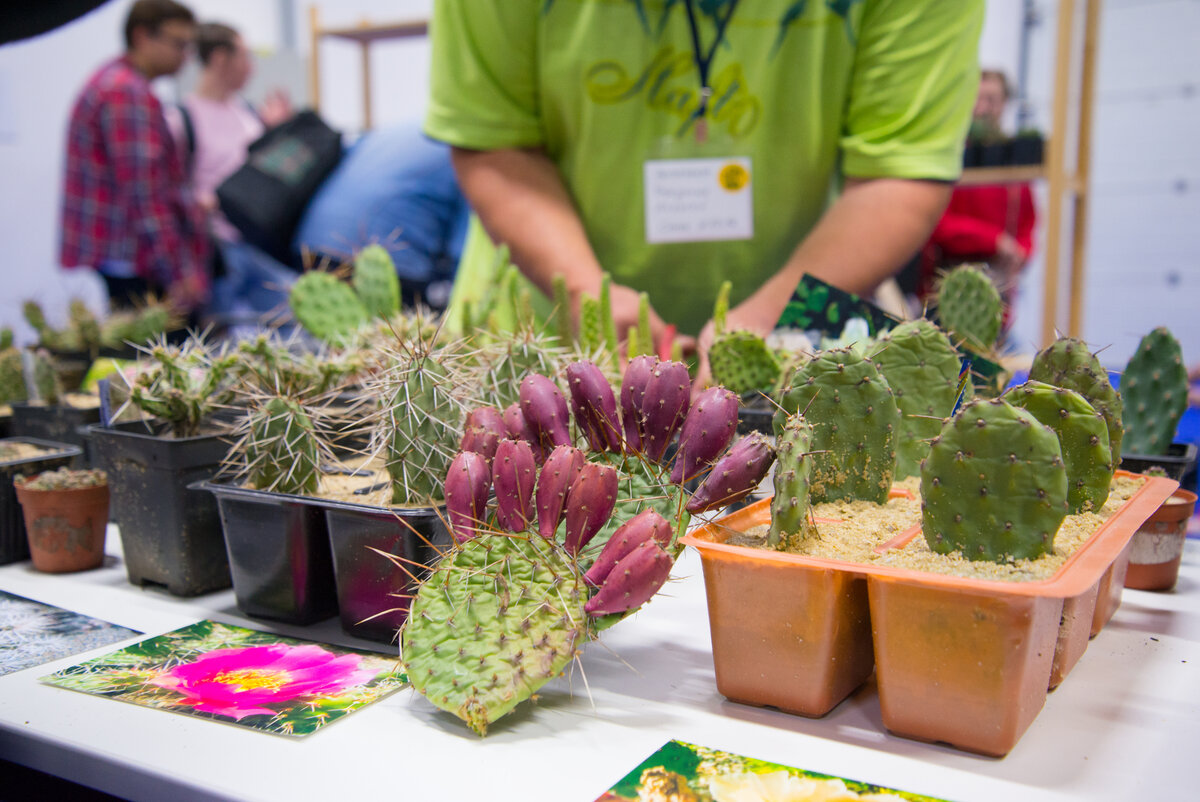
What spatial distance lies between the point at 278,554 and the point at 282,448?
111 millimetres

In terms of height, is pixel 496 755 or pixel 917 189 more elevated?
pixel 917 189

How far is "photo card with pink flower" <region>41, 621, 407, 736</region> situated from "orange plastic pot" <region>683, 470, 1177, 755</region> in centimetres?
31

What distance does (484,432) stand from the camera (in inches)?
33.1

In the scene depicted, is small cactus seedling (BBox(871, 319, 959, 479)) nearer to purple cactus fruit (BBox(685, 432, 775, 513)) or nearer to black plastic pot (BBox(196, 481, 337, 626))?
purple cactus fruit (BBox(685, 432, 775, 513))

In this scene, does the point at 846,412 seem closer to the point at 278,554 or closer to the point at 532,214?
the point at 278,554

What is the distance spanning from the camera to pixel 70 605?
1065mm

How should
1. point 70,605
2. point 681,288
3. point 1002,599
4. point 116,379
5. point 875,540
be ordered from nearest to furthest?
1. point 1002,599
2. point 875,540
3. point 70,605
4. point 116,379
5. point 681,288

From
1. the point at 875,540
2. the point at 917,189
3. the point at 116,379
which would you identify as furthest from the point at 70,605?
the point at 917,189

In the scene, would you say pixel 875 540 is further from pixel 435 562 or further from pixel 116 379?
pixel 116 379

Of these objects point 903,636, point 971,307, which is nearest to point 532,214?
point 971,307

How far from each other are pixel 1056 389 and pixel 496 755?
0.58m

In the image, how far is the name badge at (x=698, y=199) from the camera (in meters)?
1.75

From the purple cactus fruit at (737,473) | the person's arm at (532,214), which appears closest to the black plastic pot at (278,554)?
the purple cactus fruit at (737,473)

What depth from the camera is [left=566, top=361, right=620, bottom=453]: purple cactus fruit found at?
846mm
